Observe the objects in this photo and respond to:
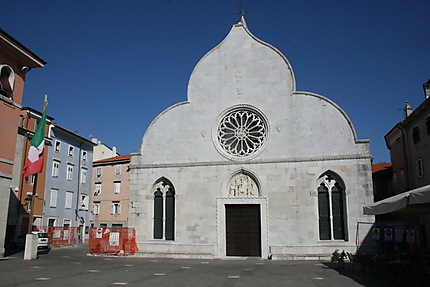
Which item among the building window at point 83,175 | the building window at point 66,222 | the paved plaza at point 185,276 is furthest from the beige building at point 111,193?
the paved plaza at point 185,276

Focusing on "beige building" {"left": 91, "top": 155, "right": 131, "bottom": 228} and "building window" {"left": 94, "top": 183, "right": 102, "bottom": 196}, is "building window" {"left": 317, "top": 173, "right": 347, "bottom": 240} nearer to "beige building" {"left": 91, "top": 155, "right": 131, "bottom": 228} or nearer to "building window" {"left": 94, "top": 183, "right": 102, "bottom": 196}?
"beige building" {"left": 91, "top": 155, "right": 131, "bottom": 228}

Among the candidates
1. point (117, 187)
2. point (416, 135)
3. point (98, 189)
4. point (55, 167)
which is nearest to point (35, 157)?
point (55, 167)

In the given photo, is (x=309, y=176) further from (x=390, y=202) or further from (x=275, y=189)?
(x=390, y=202)

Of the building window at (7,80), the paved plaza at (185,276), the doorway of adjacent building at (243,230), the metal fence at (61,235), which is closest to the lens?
the paved plaza at (185,276)

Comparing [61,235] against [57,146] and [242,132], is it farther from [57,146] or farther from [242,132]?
[242,132]

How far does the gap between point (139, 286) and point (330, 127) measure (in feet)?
43.2

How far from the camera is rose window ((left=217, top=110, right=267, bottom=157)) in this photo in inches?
838

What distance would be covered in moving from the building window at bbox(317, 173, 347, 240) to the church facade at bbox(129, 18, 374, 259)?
0.05 meters

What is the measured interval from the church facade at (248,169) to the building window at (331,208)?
5cm

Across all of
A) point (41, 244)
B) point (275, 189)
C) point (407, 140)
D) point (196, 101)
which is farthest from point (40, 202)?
point (407, 140)

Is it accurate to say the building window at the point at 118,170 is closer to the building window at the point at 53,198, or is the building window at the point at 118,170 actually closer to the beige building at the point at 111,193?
the beige building at the point at 111,193

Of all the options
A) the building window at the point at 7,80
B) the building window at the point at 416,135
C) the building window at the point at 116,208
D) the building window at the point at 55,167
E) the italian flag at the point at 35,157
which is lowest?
the building window at the point at 116,208

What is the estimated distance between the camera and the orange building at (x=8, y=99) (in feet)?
60.1

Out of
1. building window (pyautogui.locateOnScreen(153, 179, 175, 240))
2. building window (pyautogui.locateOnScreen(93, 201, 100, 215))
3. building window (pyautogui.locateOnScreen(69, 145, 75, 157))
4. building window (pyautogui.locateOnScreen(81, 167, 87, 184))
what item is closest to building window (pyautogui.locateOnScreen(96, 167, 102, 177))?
building window (pyautogui.locateOnScreen(93, 201, 100, 215))
